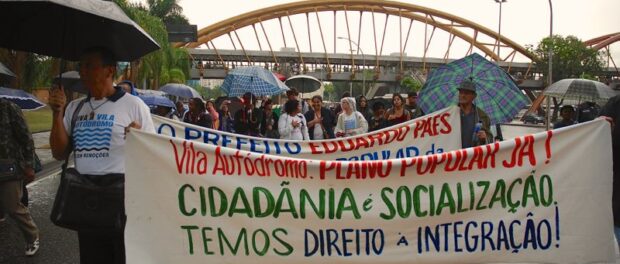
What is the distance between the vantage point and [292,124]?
8164 mm

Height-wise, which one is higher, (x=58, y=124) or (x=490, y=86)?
(x=490, y=86)

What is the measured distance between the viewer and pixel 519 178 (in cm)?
304

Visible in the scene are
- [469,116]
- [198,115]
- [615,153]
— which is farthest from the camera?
[198,115]

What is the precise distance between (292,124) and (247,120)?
2139 mm

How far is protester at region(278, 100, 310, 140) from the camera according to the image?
817 centimetres

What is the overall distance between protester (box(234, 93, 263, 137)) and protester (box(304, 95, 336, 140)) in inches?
44.4

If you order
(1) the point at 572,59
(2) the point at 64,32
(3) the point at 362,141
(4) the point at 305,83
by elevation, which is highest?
(1) the point at 572,59

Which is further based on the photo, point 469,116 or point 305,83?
point 305,83

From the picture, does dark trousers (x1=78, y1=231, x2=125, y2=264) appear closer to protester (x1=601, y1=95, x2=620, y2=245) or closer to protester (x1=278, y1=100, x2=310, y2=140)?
protester (x1=601, y1=95, x2=620, y2=245)

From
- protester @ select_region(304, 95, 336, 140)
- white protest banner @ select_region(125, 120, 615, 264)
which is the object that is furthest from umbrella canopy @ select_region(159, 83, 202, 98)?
white protest banner @ select_region(125, 120, 615, 264)

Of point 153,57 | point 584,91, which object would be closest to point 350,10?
point 153,57

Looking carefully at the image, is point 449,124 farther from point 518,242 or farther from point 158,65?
point 158,65

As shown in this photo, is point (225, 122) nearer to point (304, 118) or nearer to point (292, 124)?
point (304, 118)

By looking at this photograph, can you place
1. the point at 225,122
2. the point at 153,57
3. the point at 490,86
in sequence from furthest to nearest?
the point at 153,57 < the point at 225,122 < the point at 490,86
